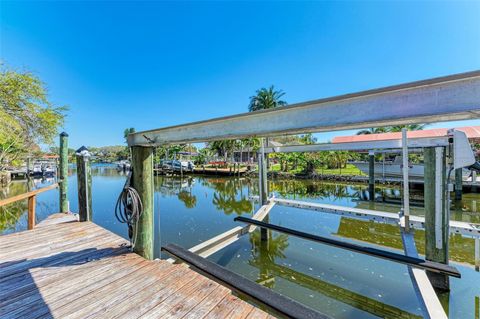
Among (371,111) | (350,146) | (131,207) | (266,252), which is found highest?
(371,111)

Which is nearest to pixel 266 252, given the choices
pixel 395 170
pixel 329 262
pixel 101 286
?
pixel 329 262

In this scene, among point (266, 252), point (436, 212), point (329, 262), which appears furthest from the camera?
point (266, 252)

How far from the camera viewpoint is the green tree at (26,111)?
8.68 meters

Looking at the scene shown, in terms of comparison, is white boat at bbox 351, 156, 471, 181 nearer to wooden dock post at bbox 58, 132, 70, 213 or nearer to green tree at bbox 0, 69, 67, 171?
wooden dock post at bbox 58, 132, 70, 213

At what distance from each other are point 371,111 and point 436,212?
2.72 metres

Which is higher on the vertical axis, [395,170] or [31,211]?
[31,211]

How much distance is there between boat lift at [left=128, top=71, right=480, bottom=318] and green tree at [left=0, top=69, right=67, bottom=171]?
959cm

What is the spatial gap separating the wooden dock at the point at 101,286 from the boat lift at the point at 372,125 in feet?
0.66

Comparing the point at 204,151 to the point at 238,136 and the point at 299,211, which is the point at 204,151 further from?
the point at 238,136

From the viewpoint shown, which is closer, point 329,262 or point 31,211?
point 31,211

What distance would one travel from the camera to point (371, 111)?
4.71 feet

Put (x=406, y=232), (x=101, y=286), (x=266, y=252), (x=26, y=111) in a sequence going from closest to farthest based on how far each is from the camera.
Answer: (x=101, y=286) → (x=406, y=232) → (x=266, y=252) → (x=26, y=111)

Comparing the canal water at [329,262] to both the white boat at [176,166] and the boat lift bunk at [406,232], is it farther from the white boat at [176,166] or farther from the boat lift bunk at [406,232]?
the white boat at [176,166]

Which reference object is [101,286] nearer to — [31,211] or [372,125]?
[372,125]
